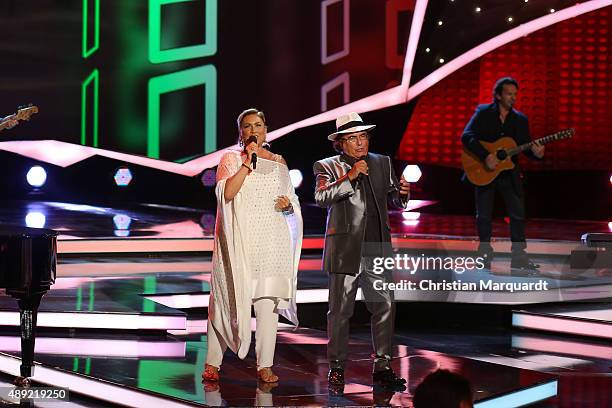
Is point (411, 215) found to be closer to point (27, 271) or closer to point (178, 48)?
point (178, 48)

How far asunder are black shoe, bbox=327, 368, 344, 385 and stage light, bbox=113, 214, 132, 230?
5230 mm

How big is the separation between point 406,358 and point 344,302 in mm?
943

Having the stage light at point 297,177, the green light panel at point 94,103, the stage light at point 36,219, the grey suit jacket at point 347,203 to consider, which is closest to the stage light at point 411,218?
the stage light at point 297,177

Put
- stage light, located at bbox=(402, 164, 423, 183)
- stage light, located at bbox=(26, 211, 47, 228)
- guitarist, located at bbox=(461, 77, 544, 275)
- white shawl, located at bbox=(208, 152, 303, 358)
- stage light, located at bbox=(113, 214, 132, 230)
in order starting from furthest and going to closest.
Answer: stage light, located at bbox=(402, 164, 423, 183) < stage light, located at bbox=(113, 214, 132, 230) < stage light, located at bbox=(26, 211, 47, 228) < guitarist, located at bbox=(461, 77, 544, 275) < white shawl, located at bbox=(208, 152, 303, 358)

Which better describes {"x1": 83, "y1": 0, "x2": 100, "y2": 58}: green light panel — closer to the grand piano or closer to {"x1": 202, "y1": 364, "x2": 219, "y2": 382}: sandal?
the grand piano

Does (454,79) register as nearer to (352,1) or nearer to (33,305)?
(352,1)

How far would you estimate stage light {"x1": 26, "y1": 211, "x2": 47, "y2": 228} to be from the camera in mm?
9538

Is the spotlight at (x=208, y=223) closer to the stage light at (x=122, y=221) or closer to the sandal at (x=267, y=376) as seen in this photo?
the stage light at (x=122, y=221)

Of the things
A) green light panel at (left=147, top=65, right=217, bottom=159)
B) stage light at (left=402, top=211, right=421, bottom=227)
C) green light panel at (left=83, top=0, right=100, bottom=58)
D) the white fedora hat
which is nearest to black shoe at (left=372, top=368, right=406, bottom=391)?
the white fedora hat

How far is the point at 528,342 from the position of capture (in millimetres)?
7000

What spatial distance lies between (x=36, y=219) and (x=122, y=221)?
3.00ft

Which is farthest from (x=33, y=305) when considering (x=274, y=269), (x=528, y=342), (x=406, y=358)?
(x=528, y=342)

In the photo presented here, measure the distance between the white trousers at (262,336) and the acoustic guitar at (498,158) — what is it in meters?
3.55

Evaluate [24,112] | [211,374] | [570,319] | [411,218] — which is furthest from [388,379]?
[411,218]
